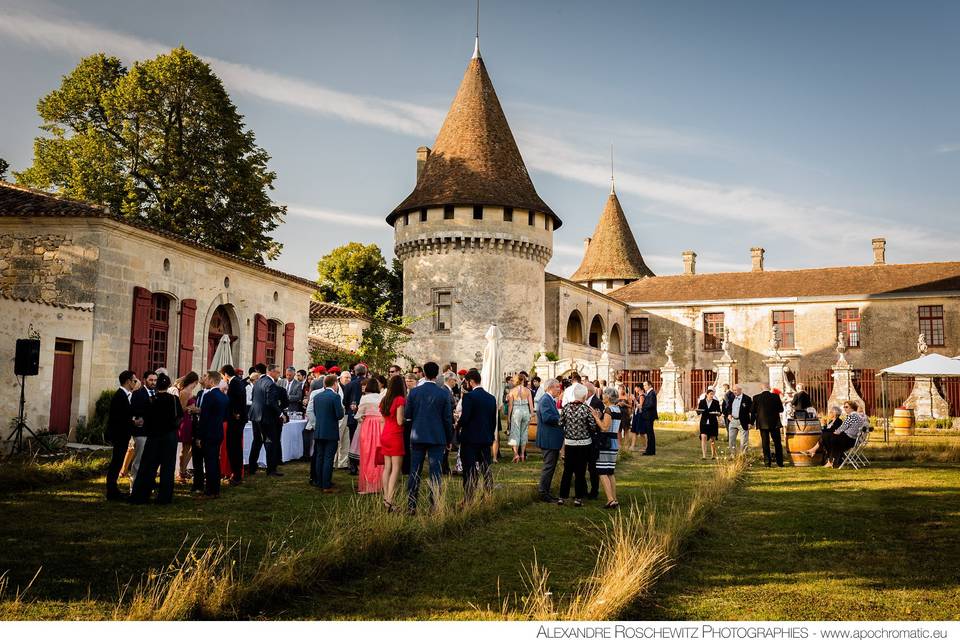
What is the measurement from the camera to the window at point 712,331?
41.4m

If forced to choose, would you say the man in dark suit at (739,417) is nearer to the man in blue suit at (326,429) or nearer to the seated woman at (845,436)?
the seated woman at (845,436)

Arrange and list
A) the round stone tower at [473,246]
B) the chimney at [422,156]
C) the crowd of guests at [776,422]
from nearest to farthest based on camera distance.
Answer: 1. the crowd of guests at [776,422]
2. the round stone tower at [473,246]
3. the chimney at [422,156]

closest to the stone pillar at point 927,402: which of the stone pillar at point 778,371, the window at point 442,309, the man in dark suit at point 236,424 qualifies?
the stone pillar at point 778,371

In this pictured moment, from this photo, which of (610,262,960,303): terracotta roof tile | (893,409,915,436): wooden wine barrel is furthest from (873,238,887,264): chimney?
(893,409,915,436): wooden wine barrel

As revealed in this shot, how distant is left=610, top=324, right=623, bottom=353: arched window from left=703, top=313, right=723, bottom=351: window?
462cm

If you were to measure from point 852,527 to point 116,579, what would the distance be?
7009 millimetres

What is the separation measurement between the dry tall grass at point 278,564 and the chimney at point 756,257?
40.6 metres

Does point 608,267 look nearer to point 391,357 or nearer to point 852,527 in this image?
point 391,357

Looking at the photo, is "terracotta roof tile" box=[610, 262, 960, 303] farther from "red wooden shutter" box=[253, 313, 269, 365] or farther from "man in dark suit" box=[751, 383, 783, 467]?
"man in dark suit" box=[751, 383, 783, 467]

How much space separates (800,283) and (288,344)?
29.7m

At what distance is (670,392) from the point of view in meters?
30.5

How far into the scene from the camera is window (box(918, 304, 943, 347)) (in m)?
37.1
